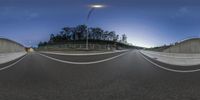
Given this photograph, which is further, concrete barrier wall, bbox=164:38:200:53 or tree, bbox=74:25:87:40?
concrete barrier wall, bbox=164:38:200:53

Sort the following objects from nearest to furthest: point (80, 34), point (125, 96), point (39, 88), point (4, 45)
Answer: point (125, 96) → point (39, 88) → point (80, 34) → point (4, 45)

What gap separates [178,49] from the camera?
79.6ft

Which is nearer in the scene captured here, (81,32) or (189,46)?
(81,32)

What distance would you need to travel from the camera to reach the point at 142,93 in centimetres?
699

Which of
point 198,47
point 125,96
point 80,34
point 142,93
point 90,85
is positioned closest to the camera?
point 125,96

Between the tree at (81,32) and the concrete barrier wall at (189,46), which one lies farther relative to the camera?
the concrete barrier wall at (189,46)

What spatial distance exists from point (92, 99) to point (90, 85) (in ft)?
6.65

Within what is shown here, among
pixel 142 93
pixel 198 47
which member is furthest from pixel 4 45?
pixel 198 47

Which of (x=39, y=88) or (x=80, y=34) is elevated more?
(x=80, y=34)

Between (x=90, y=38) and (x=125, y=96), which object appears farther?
(x=90, y=38)

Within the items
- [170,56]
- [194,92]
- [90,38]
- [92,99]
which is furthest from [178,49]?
[92,99]

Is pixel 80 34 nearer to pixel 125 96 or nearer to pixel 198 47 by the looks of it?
pixel 125 96

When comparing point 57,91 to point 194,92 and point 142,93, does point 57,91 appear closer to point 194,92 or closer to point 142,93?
point 142,93

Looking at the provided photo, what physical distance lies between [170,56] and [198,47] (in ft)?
7.24
